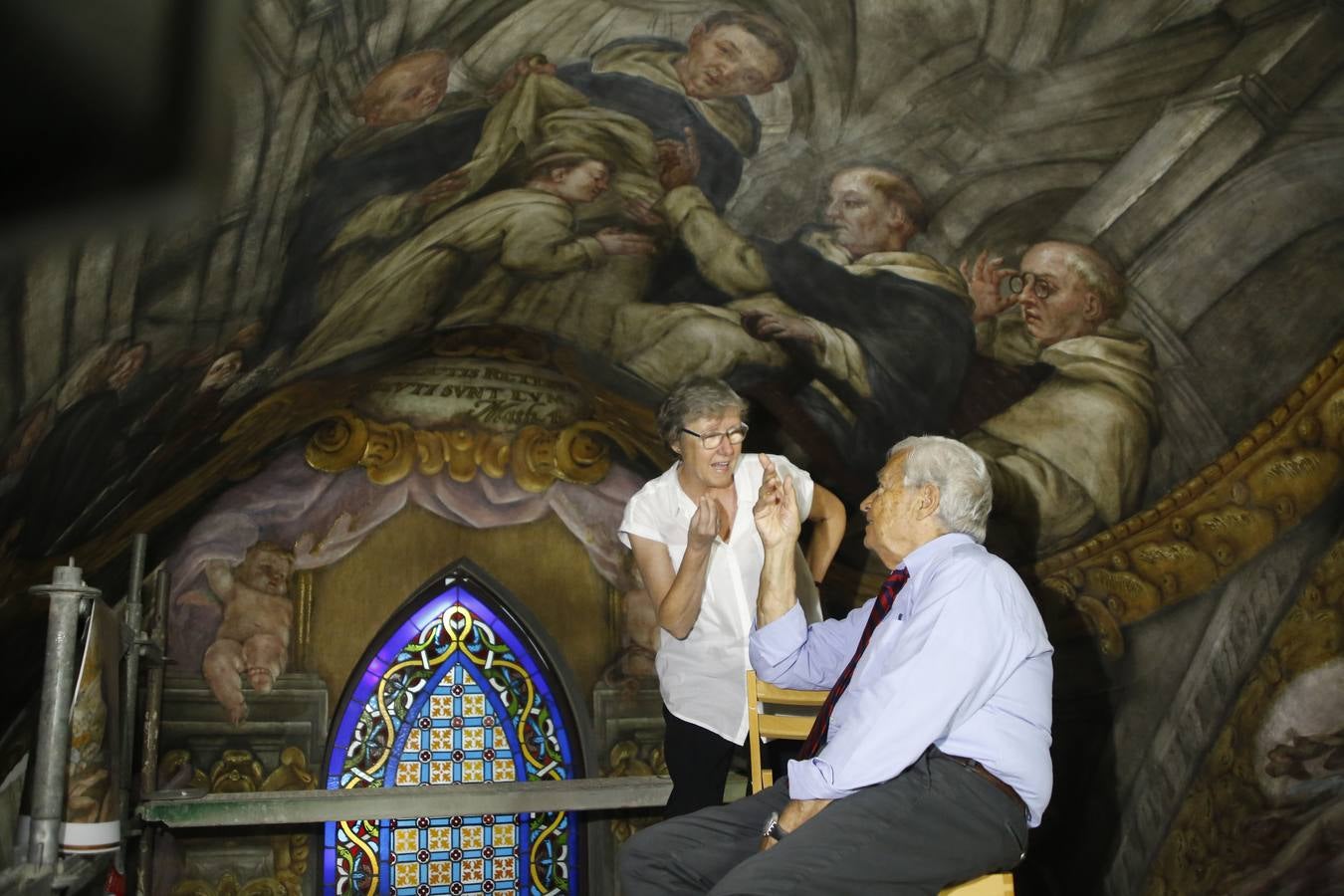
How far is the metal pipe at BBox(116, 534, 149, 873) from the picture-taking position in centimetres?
610

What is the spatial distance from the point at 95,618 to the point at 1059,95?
13.6 feet

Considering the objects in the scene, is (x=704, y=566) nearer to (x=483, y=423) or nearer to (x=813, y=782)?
(x=813, y=782)

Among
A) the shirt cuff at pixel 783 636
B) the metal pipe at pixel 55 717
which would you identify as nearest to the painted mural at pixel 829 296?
the metal pipe at pixel 55 717

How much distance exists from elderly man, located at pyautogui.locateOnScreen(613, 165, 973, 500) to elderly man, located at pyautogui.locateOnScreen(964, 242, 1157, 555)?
24 centimetres

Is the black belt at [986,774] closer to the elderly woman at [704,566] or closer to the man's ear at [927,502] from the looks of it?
the man's ear at [927,502]

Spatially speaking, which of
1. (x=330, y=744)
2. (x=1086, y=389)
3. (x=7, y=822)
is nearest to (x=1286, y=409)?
(x=1086, y=389)

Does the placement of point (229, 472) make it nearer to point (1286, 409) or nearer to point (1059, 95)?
point (1059, 95)

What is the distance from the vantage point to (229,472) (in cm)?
734

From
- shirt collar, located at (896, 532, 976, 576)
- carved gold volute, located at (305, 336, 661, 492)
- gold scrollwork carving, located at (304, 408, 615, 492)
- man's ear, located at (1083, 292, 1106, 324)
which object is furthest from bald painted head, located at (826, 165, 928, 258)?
gold scrollwork carving, located at (304, 408, 615, 492)

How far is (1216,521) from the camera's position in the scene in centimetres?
521

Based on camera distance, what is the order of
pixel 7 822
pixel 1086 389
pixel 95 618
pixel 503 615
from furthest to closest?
pixel 503 615 < pixel 7 822 < pixel 1086 389 < pixel 95 618

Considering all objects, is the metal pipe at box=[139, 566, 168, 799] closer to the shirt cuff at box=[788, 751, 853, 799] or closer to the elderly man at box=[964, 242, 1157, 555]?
the elderly man at box=[964, 242, 1157, 555]

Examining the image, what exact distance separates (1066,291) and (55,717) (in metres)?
4.26

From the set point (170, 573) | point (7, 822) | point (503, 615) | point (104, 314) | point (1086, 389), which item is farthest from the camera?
point (503, 615)
